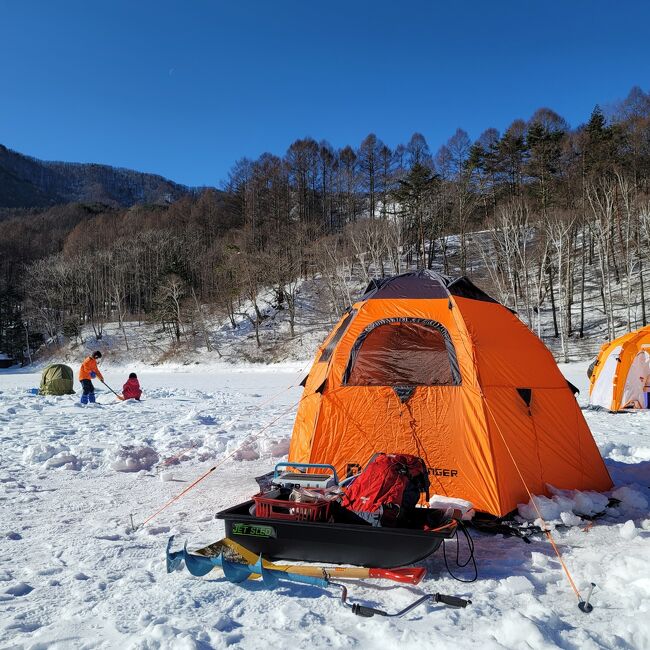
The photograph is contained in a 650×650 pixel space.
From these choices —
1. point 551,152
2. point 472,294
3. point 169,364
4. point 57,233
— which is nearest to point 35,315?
point 169,364

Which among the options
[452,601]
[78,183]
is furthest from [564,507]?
[78,183]

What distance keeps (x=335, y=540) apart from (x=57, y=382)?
53.9ft

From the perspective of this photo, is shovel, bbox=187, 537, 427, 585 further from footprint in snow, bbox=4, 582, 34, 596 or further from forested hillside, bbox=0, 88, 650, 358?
forested hillside, bbox=0, 88, 650, 358

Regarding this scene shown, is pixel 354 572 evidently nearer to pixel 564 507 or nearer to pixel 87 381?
pixel 564 507

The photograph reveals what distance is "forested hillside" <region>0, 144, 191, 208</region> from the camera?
147000 mm

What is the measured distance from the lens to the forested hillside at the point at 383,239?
31.4 metres

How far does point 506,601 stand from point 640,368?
36.5 feet

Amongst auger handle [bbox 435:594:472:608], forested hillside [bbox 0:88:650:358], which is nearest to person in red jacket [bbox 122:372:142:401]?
auger handle [bbox 435:594:472:608]

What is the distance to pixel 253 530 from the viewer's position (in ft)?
13.1

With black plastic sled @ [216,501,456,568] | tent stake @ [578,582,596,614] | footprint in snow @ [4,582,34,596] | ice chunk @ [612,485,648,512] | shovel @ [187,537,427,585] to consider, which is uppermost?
black plastic sled @ [216,501,456,568]

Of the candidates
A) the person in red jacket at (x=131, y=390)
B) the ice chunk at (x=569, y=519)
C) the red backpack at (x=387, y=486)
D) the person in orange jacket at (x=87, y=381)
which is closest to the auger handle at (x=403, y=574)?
the red backpack at (x=387, y=486)

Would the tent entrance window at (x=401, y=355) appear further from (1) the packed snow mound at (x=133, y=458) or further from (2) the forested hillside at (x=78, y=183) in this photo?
(2) the forested hillside at (x=78, y=183)

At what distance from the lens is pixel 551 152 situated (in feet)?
132

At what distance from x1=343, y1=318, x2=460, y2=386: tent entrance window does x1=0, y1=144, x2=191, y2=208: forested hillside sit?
15032 cm
